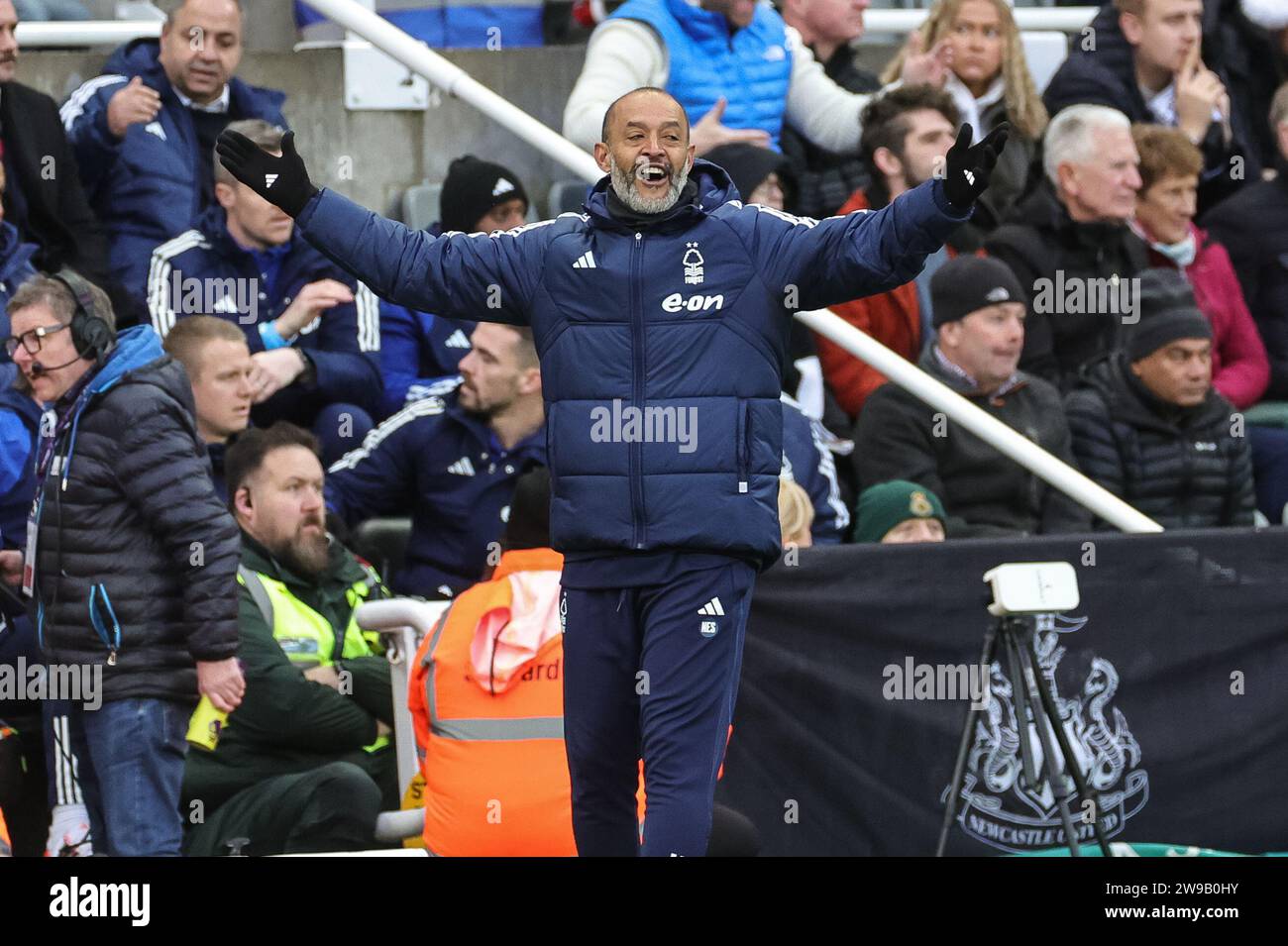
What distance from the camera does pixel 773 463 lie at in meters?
5.95

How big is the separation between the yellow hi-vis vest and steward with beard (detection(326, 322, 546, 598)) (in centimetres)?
50

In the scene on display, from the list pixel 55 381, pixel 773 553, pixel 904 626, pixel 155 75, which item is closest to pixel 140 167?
pixel 155 75

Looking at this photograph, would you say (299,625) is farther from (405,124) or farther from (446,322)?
(405,124)

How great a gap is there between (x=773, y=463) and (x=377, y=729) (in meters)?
2.33

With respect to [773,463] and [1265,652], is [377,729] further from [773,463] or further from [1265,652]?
[1265,652]

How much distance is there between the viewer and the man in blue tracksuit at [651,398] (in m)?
5.81

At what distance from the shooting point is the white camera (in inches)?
286

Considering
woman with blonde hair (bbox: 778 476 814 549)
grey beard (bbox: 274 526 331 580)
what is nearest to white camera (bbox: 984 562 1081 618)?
woman with blonde hair (bbox: 778 476 814 549)

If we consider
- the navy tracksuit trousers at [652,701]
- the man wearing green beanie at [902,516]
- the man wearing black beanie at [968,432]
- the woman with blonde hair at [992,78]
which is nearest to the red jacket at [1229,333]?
the woman with blonde hair at [992,78]

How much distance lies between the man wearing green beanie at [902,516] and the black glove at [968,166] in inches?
117

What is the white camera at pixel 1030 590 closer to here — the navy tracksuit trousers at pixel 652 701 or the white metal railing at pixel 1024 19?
the navy tracksuit trousers at pixel 652 701

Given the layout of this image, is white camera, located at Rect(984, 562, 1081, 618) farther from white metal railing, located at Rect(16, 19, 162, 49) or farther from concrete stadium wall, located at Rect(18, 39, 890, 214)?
white metal railing, located at Rect(16, 19, 162, 49)

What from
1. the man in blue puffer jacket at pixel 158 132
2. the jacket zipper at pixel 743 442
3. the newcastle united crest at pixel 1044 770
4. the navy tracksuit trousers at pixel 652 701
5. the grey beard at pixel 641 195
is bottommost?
the newcastle united crest at pixel 1044 770

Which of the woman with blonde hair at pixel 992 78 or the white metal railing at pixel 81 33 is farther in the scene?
the woman with blonde hair at pixel 992 78
